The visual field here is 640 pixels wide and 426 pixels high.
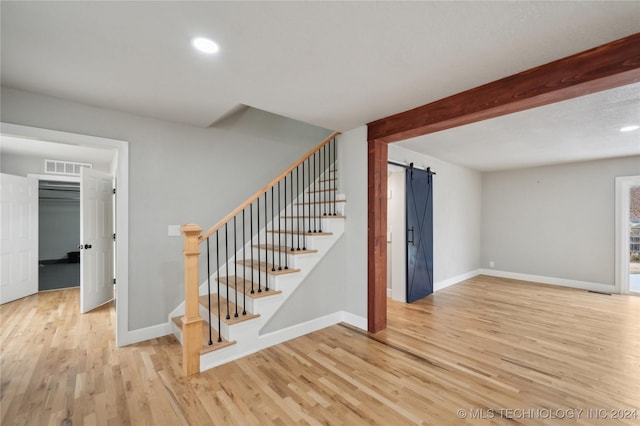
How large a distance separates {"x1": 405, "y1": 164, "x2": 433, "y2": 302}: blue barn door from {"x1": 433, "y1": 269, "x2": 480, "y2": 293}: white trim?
0.36 m

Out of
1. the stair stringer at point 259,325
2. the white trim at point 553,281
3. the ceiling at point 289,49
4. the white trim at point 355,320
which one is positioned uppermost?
the ceiling at point 289,49

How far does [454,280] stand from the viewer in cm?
579

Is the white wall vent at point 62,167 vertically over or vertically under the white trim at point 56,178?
over

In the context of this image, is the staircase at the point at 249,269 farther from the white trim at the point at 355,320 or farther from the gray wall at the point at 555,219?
the gray wall at the point at 555,219

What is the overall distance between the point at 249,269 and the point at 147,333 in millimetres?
1263

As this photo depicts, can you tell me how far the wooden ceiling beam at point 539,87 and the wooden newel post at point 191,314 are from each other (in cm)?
236

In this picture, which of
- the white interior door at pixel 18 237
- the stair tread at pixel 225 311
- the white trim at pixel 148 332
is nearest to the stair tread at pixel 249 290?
the stair tread at pixel 225 311

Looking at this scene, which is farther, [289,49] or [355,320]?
[355,320]

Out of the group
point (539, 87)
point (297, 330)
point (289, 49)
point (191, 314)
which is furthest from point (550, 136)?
point (191, 314)

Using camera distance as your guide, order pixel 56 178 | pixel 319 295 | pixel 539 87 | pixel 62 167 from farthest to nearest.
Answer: pixel 62 167 → pixel 56 178 → pixel 319 295 → pixel 539 87

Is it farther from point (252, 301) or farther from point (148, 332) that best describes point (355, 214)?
point (148, 332)

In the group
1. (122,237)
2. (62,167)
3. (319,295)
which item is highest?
(62,167)

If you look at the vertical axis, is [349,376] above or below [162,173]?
below

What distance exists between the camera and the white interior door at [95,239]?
3889 millimetres
